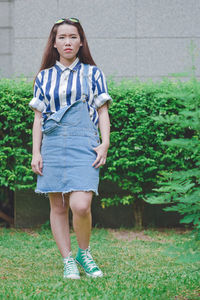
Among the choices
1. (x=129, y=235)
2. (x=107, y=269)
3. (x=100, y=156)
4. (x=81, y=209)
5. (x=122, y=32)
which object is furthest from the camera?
(x=122, y=32)

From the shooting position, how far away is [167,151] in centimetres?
511

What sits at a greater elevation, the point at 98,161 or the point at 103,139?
the point at 103,139

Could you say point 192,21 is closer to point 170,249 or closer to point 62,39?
point 62,39

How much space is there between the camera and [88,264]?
3301 mm

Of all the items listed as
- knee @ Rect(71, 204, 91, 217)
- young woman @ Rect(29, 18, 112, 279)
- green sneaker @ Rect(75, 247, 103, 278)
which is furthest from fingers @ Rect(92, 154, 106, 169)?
green sneaker @ Rect(75, 247, 103, 278)

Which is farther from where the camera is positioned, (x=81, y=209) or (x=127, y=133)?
(x=127, y=133)

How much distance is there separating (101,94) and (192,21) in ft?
12.7

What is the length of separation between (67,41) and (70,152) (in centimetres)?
88

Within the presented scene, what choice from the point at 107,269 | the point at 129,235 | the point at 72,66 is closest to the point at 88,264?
the point at 107,269

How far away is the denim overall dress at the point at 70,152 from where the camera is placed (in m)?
3.14

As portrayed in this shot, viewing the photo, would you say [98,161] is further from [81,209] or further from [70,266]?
[70,266]

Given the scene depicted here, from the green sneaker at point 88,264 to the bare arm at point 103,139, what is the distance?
734 mm

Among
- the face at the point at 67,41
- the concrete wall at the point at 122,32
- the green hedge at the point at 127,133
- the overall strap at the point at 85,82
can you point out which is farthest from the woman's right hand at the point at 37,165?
the concrete wall at the point at 122,32

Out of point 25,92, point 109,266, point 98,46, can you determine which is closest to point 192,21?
point 98,46
